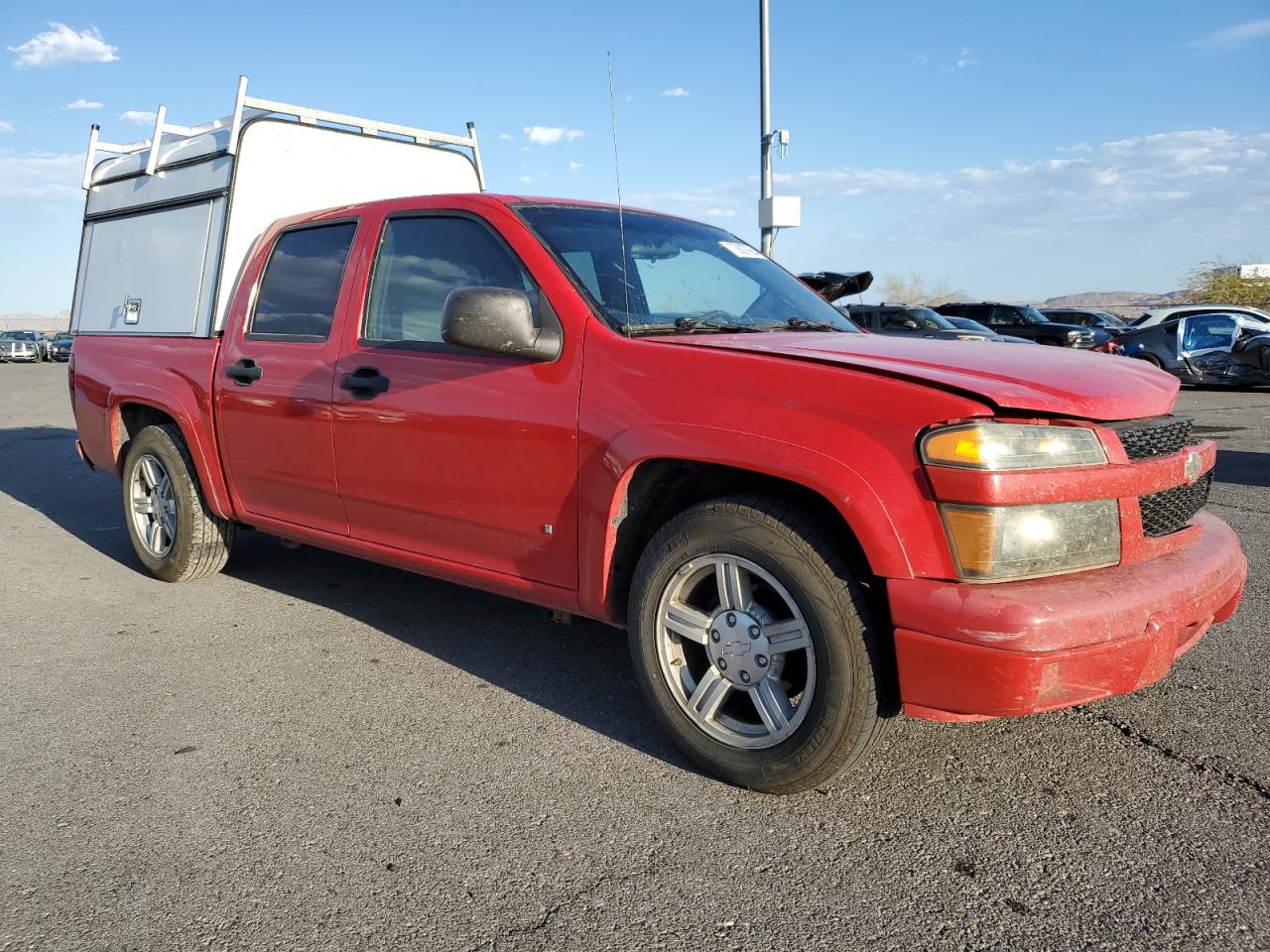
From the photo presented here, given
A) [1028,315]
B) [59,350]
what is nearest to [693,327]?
[1028,315]

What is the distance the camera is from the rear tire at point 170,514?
5.02m

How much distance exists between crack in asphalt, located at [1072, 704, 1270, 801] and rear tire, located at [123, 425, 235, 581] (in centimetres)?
406

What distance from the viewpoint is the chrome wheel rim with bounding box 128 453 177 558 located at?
17.2ft

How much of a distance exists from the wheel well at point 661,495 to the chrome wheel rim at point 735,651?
0.22 meters

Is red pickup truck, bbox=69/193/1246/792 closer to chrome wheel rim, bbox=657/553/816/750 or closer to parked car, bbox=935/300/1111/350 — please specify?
chrome wheel rim, bbox=657/553/816/750

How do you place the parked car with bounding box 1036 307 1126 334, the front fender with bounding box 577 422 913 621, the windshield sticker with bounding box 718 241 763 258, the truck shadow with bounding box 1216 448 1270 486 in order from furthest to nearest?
the parked car with bounding box 1036 307 1126 334, the truck shadow with bounding box 1216 448 1270 486, the windshield sticker with bounding box 718 241 763 258, the front fender with bounding box 577 422 913 621

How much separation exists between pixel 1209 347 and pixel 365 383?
1639cm

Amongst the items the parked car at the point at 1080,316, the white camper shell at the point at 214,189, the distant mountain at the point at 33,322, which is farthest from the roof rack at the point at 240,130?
the distant mountain at the point at 33,322

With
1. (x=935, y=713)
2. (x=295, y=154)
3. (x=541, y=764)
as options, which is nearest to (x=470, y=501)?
(x=541, y=764)

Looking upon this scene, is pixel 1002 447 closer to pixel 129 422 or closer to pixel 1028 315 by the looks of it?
pixel 129 422

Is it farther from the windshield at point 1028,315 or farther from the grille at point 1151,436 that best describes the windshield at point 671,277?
the windshield at point 1028,315

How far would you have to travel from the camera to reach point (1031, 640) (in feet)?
7.75

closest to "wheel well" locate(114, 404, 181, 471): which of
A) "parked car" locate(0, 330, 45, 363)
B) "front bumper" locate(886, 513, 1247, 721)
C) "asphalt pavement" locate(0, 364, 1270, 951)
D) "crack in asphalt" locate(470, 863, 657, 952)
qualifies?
"asphalt pavement" locate(0, 364, 1270, 951)

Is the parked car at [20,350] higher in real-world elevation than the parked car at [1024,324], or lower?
higher
